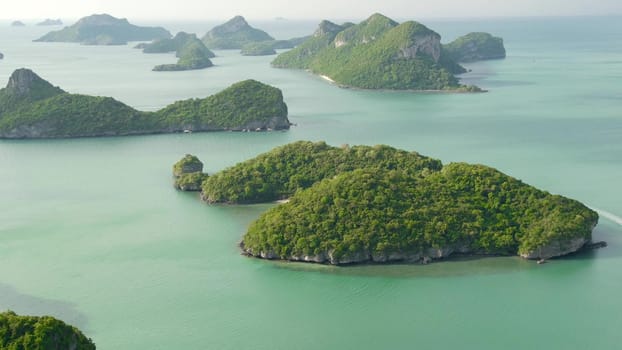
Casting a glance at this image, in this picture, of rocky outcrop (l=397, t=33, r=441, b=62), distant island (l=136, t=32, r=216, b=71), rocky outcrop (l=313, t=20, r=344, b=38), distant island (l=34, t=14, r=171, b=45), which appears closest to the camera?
rocky outcrop (l=397, t=33, r=441, b=62)

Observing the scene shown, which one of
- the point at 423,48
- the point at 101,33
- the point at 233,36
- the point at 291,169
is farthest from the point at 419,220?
the point at 101,33

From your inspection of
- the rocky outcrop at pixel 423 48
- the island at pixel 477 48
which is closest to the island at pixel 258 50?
the island at pixel 477 48

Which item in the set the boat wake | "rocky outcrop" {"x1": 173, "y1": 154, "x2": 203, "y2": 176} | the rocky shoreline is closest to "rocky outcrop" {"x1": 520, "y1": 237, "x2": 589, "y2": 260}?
the rocky shoreline

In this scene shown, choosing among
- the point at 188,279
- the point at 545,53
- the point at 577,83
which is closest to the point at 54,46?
the point at 545,53

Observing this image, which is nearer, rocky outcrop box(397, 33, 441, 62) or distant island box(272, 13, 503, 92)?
distant island box(272, 13, 503, 92)

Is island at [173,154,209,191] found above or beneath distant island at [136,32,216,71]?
beneath

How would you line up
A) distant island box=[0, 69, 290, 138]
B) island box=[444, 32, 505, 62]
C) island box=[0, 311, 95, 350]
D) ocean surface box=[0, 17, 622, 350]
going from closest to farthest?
island box=[0, 311, 95, 350] → ocean surface box=[0, 17, 622, 350] → distant island box=[0, 69, 290, 138] → island box=[444, 32, 505, 62]

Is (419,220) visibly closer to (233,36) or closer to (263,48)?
(263,48)

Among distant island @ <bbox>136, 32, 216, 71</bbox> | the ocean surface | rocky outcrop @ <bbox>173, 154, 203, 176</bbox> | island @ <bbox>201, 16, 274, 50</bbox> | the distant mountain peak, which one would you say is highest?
island @ <bbox>201, 16, 274, 50</bbox>

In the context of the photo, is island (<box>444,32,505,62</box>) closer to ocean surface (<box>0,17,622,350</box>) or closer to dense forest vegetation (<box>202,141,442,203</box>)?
ocean surface (<box>0,17,622,350</box>)
